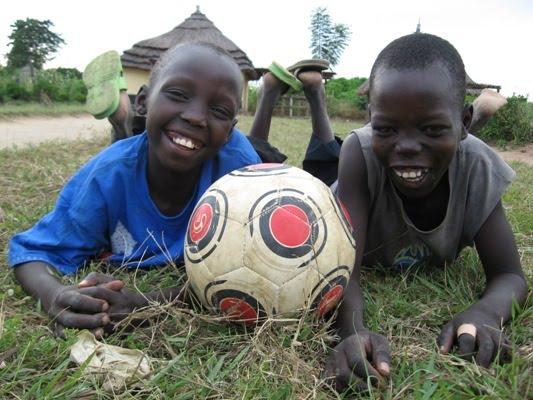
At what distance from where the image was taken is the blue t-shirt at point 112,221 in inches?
92.2

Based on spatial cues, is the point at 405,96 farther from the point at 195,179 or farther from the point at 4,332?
the point at 4,332

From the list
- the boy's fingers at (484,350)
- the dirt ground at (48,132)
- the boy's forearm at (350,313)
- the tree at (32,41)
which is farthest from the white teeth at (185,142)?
the tree at (32,41)

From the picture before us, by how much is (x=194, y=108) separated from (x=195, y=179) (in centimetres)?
43

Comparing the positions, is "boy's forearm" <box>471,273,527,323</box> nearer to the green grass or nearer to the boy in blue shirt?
the boy in blue shirt

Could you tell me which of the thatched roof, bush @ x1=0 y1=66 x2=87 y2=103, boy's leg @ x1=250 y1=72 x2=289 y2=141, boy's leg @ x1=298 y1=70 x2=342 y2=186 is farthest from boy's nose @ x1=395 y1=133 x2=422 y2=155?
bush @ x1=0 y1=66 x2=87 y2=103

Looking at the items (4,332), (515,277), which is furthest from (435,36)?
(4,332)

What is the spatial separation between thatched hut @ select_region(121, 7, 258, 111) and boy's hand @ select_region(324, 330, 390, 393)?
16.2 meters

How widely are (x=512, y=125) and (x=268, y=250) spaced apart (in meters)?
12.8

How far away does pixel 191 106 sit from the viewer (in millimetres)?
2336

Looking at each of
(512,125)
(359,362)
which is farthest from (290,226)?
(512,125)

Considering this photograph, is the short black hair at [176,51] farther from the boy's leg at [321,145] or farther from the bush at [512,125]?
the bush at [512,125]

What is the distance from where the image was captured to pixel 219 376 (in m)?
1.51

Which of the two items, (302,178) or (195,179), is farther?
(195,179)

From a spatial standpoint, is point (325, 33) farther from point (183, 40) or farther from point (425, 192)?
point (425, 192)
